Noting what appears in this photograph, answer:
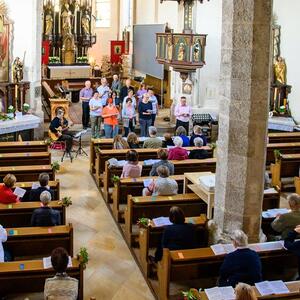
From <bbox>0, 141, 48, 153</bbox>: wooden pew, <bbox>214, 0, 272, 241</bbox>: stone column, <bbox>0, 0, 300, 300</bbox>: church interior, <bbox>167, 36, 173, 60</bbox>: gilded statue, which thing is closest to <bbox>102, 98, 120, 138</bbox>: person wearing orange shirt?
<bbox>0, 0, 300, 300</bbox>: church interior

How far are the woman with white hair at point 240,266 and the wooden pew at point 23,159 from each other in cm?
627

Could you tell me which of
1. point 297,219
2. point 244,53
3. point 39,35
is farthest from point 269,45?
point 39,35

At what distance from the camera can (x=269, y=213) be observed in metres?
8.89

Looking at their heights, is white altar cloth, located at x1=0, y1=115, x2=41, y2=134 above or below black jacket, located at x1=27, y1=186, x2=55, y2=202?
above

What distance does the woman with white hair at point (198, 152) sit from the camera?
12.3m

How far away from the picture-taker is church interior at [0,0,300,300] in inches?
283

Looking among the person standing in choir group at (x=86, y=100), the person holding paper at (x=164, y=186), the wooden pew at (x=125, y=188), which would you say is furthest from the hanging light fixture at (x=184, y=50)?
the person holding paper at (x=164, y=186)

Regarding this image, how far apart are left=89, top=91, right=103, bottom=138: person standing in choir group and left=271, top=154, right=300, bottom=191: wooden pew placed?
529 cm

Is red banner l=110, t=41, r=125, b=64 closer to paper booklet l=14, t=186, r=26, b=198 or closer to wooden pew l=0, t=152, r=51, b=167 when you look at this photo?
wooden pew l=0, t=152, r=51, b=167

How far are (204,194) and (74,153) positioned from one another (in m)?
7.08

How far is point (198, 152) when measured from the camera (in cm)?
1229

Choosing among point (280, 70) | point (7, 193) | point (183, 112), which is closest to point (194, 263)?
point (7, 193)

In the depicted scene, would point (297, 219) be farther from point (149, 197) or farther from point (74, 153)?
point (74, 153)

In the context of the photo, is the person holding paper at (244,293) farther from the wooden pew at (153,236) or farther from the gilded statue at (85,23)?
the gilded statue at (85,23)
